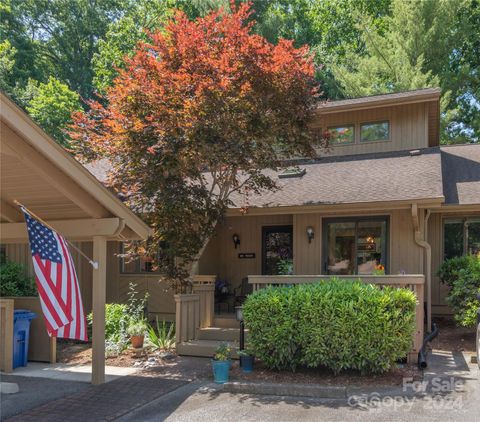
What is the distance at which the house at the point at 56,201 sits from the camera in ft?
20.1

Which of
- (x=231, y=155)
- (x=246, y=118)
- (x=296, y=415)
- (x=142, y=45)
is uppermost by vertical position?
(x=142, y=45)

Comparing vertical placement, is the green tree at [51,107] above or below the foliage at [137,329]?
above

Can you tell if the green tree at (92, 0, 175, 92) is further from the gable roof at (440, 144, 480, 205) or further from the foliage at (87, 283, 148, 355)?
the foliage at (87, 283, 148, 355)

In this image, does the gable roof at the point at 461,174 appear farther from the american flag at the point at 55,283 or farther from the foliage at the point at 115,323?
the american flag at the point at 55,283

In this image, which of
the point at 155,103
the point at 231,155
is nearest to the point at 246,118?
the point at 231,155

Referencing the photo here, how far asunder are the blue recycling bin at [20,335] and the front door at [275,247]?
6119 millimetres

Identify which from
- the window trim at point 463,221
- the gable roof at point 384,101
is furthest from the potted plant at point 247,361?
the gable roof at point 384,101

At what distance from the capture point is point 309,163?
13.8m

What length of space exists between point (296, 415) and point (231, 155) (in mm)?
4558

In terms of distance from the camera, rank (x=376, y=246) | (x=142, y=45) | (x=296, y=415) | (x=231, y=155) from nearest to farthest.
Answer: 1. (x=296, y=415)
2. (x=231, y=155)
3. (x=142, y=45)
4. (x=376, y=246)

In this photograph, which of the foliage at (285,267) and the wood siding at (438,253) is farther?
the wood siding at (438,253)

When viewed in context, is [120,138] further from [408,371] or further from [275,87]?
[408,371]

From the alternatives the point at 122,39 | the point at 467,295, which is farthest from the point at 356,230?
the point at 122,39

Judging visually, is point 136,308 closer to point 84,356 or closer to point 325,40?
point 84,356
